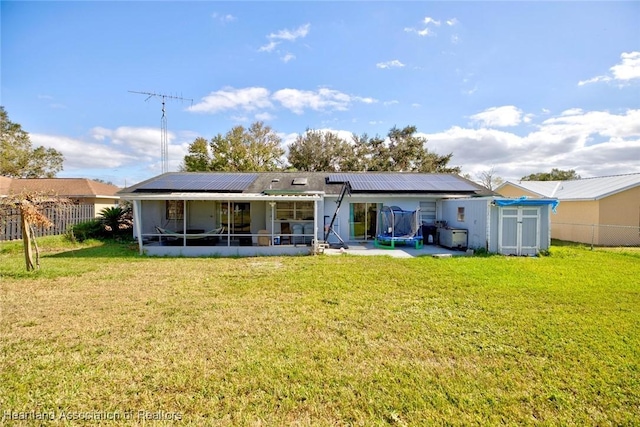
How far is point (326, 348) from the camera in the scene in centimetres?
399

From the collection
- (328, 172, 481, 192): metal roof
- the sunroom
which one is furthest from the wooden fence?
(328, 172, 481, 192): metal roof

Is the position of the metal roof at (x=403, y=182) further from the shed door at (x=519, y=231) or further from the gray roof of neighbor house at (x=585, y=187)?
the gray roof of neighbor house at (x=585, y=187)

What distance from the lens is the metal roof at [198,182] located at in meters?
13.7

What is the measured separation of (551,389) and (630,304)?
444 centimetres

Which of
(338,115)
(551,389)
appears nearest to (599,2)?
(551,389)

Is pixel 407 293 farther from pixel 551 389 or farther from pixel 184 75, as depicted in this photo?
pixel 184 75

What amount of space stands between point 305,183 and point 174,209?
6.77 metres

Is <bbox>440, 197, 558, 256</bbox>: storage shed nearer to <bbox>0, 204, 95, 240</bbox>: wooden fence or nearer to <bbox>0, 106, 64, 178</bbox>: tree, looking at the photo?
<bbox>0, 204, 95, 240</bbox>: wooden fence

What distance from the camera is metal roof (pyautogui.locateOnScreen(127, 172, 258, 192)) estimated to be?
45.1 ft

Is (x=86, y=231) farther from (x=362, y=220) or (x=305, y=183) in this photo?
(x=362, y=220)

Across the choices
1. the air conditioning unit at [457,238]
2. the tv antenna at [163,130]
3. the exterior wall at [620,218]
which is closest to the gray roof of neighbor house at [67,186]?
the tv antenna at [163,130]

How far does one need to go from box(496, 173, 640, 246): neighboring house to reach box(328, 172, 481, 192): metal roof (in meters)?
5.75

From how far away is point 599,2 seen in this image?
9.41 meters

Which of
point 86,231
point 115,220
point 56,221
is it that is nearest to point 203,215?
point 115,220
